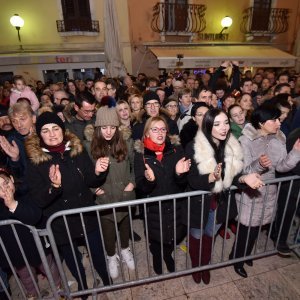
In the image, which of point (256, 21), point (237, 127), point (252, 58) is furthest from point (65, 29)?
point (237, 127)

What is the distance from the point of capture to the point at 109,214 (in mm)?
3209

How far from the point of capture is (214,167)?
2.71 metres

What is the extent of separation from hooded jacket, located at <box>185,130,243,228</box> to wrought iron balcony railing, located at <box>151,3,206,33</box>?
12.1 m

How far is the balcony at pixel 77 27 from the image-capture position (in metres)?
12.3

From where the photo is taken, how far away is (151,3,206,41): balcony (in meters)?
12.9

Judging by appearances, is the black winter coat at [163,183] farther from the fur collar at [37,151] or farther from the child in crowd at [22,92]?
the child in crowd at [22,92]

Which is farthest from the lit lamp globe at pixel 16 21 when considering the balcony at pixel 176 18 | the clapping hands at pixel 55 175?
the clapping hands at pixel 55 175

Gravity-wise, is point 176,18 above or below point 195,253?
above

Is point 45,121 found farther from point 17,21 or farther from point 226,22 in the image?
point 226,22

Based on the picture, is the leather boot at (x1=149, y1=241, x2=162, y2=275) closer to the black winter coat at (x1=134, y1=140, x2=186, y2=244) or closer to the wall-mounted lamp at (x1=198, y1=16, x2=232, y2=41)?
the black winter coat at (x1=134, y1=140, x2=186, y2=244)

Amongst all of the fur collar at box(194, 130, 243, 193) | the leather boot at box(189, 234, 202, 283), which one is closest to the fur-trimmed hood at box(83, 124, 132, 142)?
the fur collar at box(194, 130, 243, 193)

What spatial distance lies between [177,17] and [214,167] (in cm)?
1300

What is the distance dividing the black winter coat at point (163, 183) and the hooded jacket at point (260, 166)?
2.74ft

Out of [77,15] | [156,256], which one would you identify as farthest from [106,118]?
[77,15]
